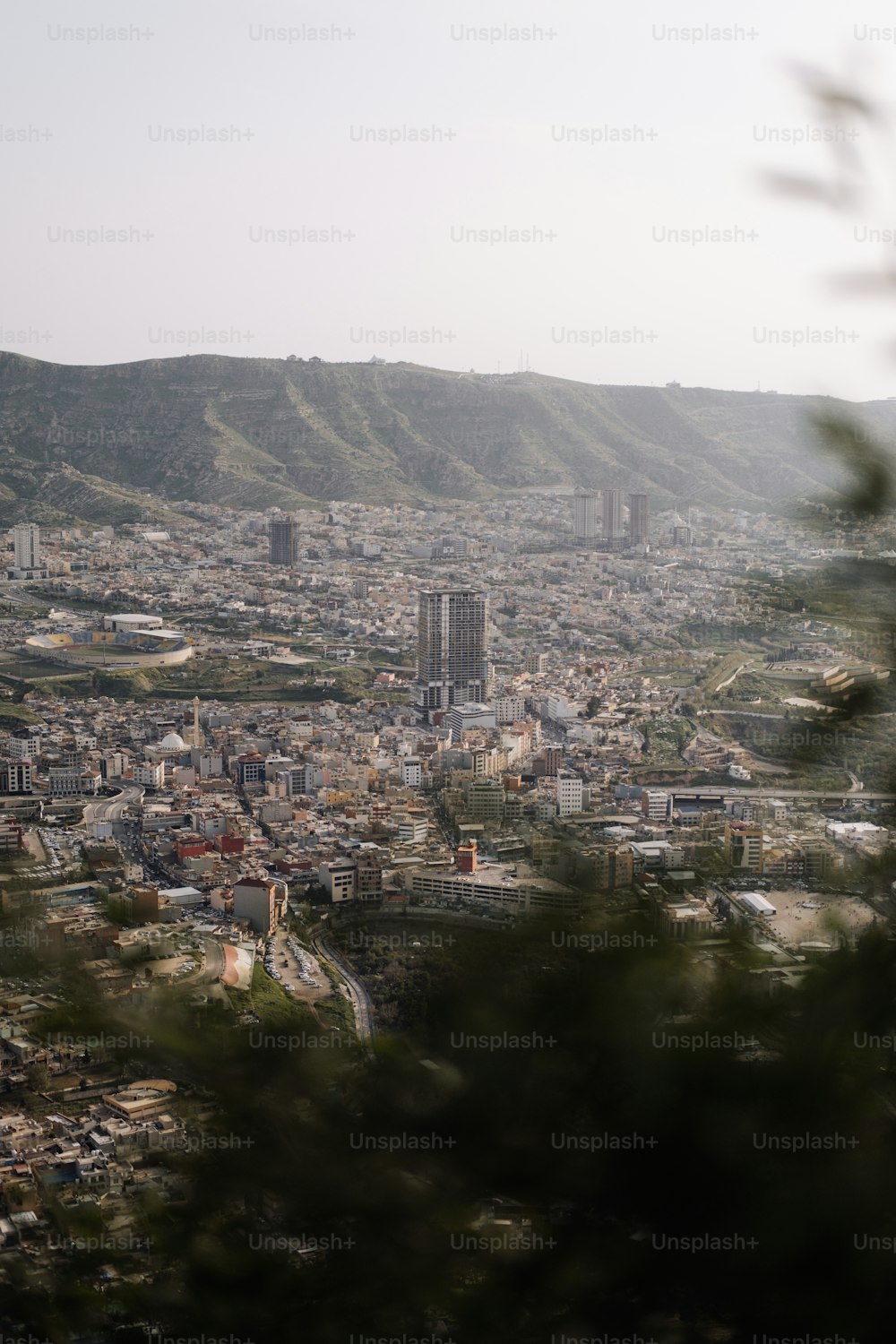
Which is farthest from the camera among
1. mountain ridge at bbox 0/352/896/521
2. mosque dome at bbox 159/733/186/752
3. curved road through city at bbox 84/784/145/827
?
mountain ridge at bbox 0/352/896/521

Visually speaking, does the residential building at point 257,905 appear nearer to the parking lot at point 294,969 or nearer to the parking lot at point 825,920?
the parking lot at point 294,969

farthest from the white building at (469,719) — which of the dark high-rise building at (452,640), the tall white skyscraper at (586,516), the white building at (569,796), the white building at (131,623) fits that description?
the tall white skyscraper at (586,516)

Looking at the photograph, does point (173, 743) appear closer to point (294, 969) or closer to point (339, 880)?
point (339, 880)

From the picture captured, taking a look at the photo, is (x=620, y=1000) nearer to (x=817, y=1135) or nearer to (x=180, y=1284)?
(x=817, y=1135)

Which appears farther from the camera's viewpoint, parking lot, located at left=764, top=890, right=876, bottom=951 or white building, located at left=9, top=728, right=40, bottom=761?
white building, located at left=9, top=728, right=40, bottom=761

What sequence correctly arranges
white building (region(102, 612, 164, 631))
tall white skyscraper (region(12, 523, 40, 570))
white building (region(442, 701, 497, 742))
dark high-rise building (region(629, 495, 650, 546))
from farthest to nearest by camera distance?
dark high-rise building (region(629, 495, 650, 546)), tall white skyscraper (region(12, 523, 40, 570)), white building (region(102, 612, 164, 631)), white building (region(442, 701, 497, 742))

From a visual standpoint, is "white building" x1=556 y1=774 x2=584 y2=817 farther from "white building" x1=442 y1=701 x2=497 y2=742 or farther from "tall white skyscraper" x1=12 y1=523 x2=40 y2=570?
"tall white skyscraper" x1=12 y1=523 x2=40 y2=570

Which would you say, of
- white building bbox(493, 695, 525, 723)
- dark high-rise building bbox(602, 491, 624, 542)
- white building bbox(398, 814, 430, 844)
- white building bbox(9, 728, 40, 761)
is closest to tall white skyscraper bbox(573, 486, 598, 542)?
dark high-rise building bbox(602, 491, 624, 542)
